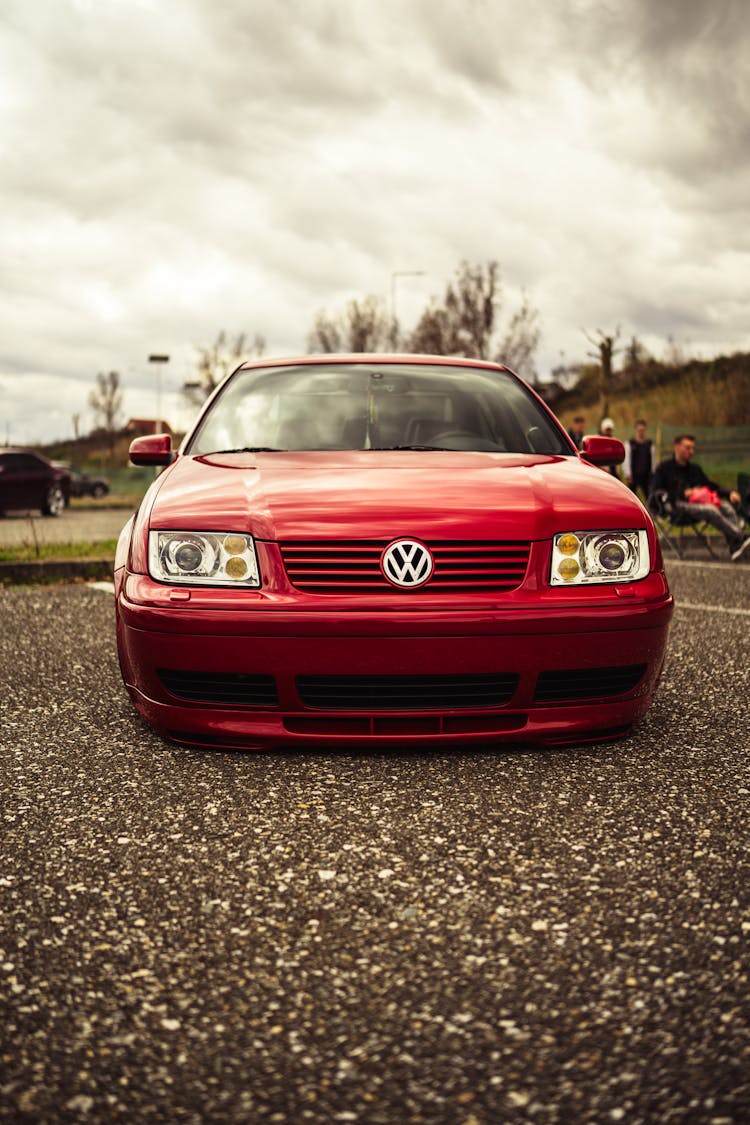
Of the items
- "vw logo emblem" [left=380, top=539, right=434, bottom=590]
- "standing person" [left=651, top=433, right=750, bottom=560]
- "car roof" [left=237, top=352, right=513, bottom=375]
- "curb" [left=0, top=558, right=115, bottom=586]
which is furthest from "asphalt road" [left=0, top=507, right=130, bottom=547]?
"vw logo emblem" [left=380, top=539, right=434, bottom=590]

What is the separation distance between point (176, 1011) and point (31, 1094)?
327mm

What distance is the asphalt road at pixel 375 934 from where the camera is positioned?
6.16 ft

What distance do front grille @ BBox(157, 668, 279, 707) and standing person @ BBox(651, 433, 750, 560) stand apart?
9543mm

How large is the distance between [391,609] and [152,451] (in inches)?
73.1

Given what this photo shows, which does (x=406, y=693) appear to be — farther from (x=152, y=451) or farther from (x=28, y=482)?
(x=28, y=482)

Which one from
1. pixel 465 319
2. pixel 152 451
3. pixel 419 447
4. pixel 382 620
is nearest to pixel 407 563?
pixel 382 620

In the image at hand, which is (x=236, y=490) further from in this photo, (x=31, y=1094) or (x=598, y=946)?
(x=31, y=1094)

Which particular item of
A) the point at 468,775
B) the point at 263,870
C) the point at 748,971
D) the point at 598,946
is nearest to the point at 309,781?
the point at 468,775

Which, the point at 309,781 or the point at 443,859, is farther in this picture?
the point at 309,781

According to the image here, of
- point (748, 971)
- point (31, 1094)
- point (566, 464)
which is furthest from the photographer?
point (566, 464)

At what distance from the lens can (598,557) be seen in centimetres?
375

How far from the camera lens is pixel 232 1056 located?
197 centimetres

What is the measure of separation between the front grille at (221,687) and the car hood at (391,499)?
17.4 inches

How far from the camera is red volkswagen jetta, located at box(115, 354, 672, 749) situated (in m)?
3.52
